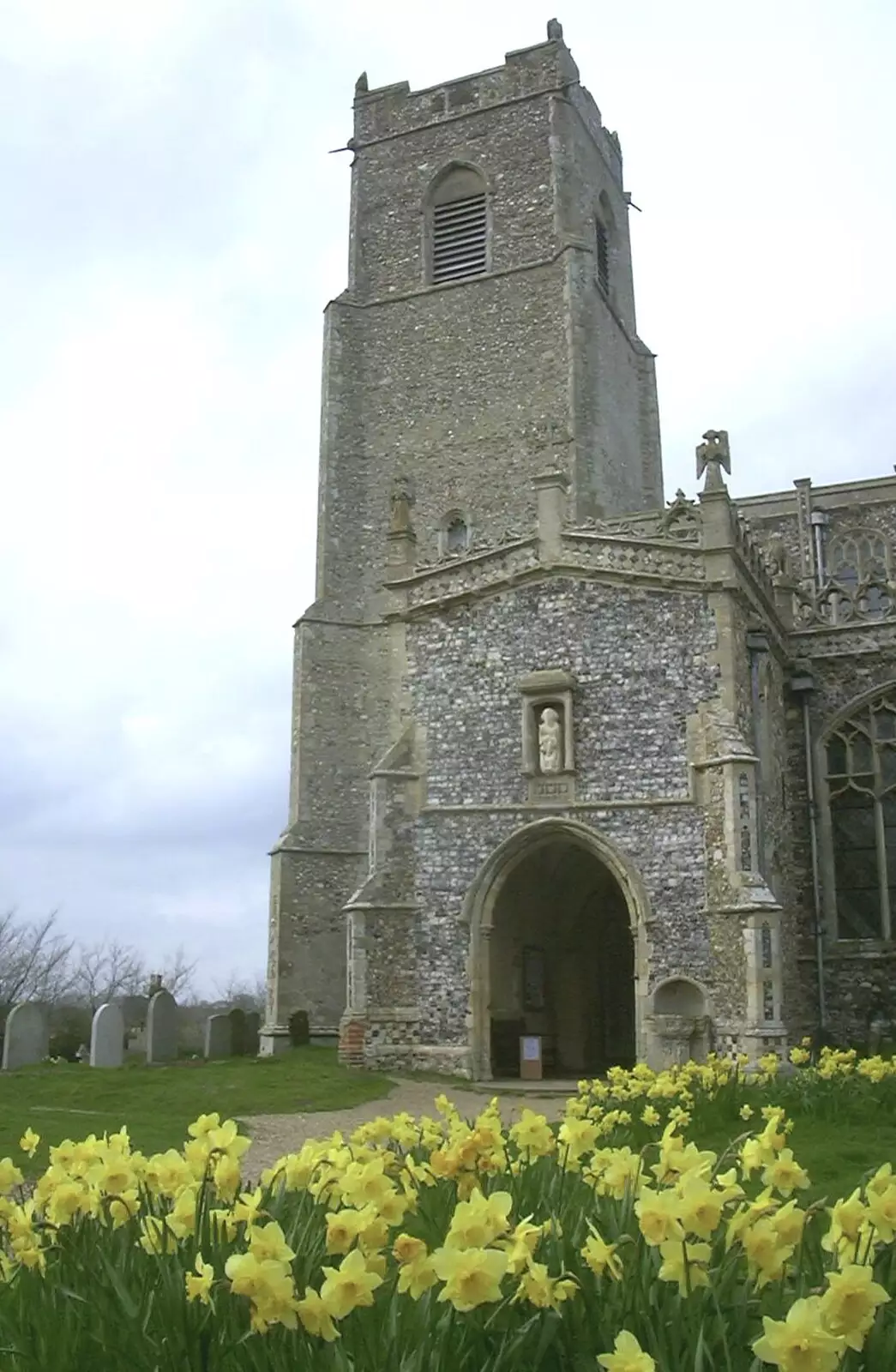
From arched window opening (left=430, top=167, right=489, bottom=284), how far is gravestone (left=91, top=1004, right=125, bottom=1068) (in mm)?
19024

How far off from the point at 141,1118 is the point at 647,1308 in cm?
1158

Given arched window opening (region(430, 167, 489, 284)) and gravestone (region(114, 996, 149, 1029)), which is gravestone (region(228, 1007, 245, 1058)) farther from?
arched window opening (region(430, 167, 489, 284))

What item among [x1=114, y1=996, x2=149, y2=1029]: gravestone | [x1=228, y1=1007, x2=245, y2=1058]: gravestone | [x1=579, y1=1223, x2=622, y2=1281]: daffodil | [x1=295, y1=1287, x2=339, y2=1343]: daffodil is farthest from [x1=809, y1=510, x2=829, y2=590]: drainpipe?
[x1=295, y1=1287, x2=339, y2=1343]: daffodil

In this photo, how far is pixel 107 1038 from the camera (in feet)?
63.9

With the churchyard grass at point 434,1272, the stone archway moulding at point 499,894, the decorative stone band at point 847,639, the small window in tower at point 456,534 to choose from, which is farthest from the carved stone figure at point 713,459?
the churchyard grass at point 434,1272

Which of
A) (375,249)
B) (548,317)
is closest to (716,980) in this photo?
(548,317)

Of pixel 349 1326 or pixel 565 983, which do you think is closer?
pixel 349 1326

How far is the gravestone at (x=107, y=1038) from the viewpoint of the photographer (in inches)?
759

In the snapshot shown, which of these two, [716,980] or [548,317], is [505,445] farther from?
[716,980]

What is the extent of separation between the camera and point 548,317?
2816 cm

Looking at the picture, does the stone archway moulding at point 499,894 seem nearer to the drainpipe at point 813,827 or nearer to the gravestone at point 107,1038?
the drainpipe at point 813,827

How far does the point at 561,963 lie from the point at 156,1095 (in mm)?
8008

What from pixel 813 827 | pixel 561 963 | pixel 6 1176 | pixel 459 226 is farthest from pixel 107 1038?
pixel 459 226

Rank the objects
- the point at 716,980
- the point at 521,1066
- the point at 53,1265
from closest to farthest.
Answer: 1. the point at 53,1265
2. the point at 716,980
3. the point at 521,1066
